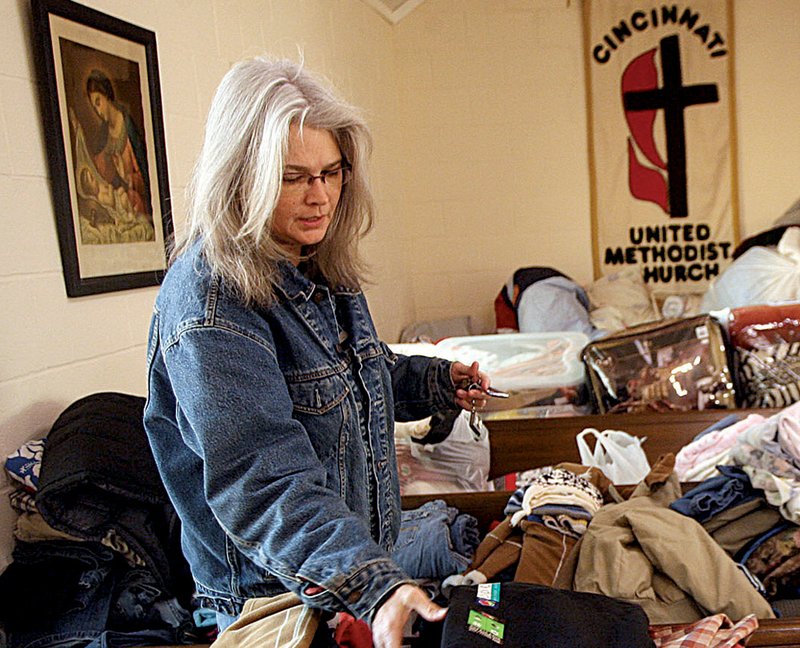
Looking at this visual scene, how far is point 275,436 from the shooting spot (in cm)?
108

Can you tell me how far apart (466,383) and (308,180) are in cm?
53

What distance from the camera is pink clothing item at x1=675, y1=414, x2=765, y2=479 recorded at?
2467mm

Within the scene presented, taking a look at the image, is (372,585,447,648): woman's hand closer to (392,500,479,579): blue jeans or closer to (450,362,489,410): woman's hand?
(450,362,489,410): woman's hand

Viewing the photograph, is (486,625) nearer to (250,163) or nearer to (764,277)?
(250,163)

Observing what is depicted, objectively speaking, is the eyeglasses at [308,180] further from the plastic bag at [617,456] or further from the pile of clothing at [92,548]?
the plastic bag at [617,456]

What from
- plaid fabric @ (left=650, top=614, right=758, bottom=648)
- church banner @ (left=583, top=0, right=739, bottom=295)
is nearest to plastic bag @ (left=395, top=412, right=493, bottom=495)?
plaid fabric @ (left=650, top=614, right=758, bottom=648)

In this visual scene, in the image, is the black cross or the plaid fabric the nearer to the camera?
the plaid fabric

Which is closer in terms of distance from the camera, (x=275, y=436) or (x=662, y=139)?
(x=275, y=436)

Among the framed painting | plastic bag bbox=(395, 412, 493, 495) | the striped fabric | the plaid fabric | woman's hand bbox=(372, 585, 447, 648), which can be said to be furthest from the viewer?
the striped fabric

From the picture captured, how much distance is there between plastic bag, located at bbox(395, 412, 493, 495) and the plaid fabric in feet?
3.68

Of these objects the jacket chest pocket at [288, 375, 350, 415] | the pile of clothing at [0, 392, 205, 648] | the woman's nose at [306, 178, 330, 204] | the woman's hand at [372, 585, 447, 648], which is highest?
the woman's nose at [306, 178, 330, 204]

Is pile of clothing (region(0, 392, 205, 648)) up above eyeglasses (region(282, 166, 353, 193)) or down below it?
below

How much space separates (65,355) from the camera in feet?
6.21

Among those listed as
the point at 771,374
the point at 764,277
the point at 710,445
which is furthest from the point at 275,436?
the point at 764,277
